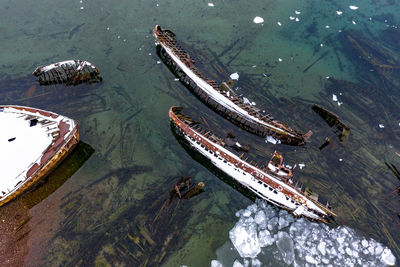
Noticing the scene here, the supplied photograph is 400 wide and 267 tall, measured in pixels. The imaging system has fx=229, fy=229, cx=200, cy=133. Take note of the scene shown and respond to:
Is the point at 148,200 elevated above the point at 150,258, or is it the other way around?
the point at 148,200

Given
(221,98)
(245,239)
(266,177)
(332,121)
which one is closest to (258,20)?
(221,98)

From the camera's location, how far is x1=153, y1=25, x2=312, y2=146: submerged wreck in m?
18.3

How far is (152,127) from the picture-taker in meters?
19.7

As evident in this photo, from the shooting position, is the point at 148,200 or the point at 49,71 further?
the point at 49,71

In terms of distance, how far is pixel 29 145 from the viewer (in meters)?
17.0

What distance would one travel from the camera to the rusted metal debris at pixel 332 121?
62.6ft

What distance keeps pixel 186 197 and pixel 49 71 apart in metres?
18.2

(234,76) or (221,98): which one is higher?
(234,76)

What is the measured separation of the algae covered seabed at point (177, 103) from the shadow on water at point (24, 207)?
0.09m

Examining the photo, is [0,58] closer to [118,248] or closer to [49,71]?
[49,71]

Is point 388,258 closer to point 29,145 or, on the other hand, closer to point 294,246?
point 294,246

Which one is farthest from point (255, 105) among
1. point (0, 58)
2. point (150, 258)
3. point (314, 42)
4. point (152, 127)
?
point (0, 58)

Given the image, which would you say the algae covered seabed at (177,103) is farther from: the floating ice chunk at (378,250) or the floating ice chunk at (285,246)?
the floating ice chunk at (285,246)

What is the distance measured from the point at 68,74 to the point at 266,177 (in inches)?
780
